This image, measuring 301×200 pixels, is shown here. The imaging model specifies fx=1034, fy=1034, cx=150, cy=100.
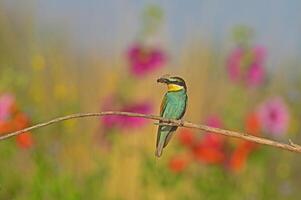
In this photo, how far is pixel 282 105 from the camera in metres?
3.13

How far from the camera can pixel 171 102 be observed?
84 cm

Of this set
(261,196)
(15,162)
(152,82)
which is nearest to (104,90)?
(152,82)

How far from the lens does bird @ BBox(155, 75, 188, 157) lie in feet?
2.66

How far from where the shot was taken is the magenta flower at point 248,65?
305 centimetres

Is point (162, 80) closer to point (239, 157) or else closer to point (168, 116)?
point (168, 116)

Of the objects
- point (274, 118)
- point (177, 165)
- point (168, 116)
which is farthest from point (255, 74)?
point (168, 116)

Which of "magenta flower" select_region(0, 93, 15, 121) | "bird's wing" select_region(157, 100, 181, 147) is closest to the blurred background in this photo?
"magenta flower" select_region(0, 93, 15, 121)

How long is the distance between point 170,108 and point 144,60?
7.88 ft

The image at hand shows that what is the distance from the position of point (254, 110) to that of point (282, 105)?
29 cm

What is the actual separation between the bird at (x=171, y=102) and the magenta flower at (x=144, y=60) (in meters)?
2.33

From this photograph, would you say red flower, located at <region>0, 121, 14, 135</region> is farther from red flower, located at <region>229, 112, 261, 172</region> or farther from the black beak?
the black beak

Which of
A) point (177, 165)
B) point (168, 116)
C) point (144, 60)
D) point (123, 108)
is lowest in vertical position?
point (177, 165)

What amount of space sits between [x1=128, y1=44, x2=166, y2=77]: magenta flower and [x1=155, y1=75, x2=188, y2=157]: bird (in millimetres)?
2327

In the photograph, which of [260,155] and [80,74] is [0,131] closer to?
[260,155]
